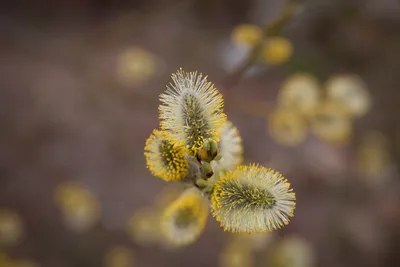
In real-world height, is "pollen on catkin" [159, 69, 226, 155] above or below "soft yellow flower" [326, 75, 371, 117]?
below

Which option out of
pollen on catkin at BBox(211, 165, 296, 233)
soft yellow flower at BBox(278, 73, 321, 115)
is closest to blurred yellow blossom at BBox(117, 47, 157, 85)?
soft yellow flower at BBox(278, 73, 321, 115)

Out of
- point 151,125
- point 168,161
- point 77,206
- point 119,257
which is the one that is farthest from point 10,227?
point 168,161

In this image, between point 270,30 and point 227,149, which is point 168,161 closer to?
point 227,149

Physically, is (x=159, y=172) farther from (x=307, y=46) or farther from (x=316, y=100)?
(x=307, y=46)

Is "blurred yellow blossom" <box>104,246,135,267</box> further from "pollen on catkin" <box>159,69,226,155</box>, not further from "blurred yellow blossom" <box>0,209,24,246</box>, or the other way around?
"pollen on catkin" <box>159,69,226,155</box>

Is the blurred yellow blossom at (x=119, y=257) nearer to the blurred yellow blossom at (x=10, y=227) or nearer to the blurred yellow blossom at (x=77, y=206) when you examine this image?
the blurred yellow blossom at (x=77, y=206)

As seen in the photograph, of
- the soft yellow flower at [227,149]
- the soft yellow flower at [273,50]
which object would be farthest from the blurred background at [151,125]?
the soft yellow flower at [227,149]
